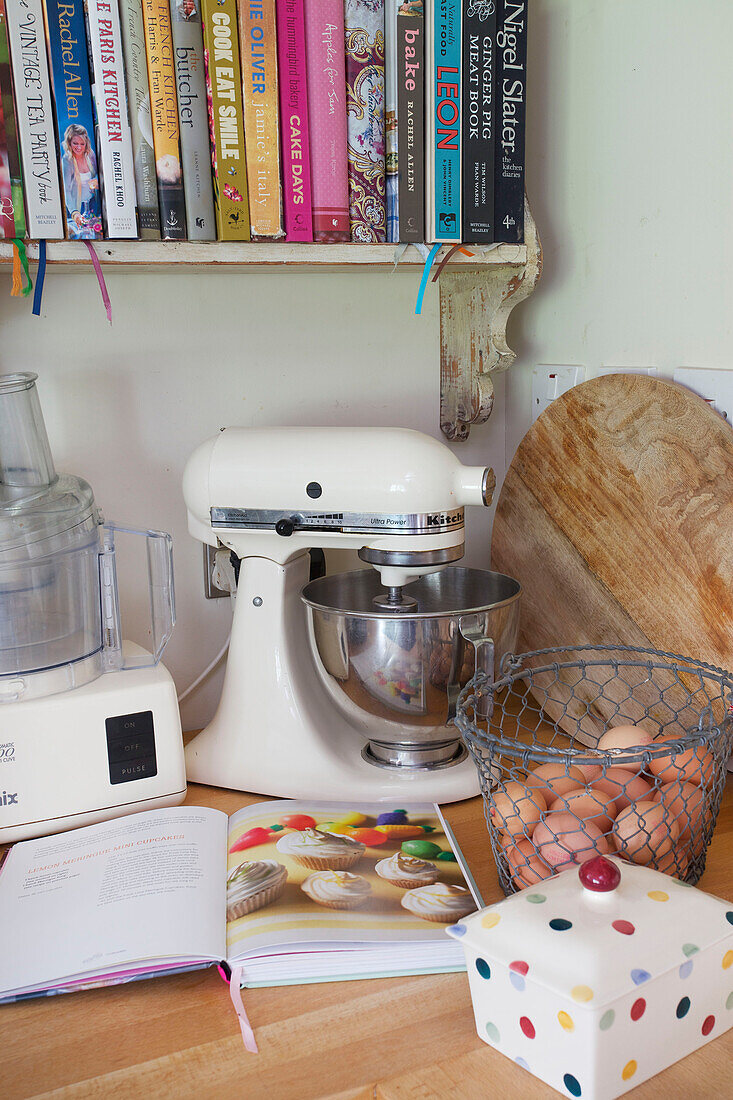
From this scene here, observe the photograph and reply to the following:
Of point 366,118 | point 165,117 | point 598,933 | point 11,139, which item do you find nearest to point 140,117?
point 165,117

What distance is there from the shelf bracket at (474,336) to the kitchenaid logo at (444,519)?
33 centimetres

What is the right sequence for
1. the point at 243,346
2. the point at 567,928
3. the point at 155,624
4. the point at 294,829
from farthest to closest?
the point at 243,346 → the point at 155,624 → the point at 294,829 → the point at 567,928

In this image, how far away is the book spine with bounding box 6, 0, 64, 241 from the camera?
0.89m

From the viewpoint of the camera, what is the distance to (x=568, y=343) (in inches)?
48.4

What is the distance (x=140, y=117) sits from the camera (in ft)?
3.05

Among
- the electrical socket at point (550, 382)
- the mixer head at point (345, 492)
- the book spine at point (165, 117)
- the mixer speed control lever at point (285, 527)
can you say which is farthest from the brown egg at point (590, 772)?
the book spine at point (165, 117)

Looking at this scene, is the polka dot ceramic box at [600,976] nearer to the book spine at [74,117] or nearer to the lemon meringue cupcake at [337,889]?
the lemon meringue cupcake at [337,889]

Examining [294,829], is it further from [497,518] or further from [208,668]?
[497,518]

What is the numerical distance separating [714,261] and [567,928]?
0.70 meters

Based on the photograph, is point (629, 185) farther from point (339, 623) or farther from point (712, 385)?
point (339, 623)

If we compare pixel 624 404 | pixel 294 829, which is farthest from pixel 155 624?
pixel 624 404

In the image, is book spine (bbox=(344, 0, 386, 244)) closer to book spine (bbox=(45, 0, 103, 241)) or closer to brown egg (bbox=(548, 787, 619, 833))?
book spine (bbox=(45, 0, 103, 241))

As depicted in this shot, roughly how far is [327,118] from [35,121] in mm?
295

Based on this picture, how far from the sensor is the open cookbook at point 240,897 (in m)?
0.72
